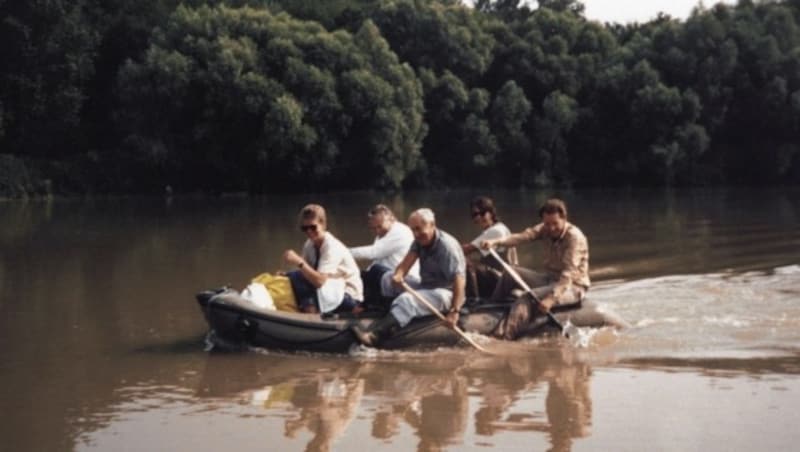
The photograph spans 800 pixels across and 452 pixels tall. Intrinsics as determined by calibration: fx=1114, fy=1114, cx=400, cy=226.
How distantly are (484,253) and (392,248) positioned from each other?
88cm

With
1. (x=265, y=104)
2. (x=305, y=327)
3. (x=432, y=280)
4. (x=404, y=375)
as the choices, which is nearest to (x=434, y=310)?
(x=432, y=280)

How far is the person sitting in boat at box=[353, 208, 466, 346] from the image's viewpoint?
997 cm

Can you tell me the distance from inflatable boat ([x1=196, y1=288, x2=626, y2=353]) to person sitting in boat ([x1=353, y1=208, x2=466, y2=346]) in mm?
95

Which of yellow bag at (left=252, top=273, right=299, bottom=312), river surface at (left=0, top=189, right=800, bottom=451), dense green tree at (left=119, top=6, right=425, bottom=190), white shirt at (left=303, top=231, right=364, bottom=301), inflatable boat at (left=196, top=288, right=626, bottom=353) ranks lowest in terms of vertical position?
river surface at (left=0, top=189, right=800, bottom=451)

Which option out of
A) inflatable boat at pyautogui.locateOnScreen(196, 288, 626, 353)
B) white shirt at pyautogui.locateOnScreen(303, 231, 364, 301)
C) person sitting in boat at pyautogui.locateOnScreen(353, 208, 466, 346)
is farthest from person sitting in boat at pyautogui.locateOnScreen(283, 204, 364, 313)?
person sitting in boat at pyautogui.locateOnScreen(353, 208, 466, 346)

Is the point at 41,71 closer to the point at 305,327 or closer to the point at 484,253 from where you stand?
the point at 484,253

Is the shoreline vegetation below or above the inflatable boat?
above

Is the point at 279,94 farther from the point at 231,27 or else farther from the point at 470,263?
the point at 470,263

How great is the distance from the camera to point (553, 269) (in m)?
10.8

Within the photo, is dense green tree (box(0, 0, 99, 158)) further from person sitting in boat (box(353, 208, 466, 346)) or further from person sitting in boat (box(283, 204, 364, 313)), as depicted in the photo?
person sitting in boat (box(353, 208, 466, 346))

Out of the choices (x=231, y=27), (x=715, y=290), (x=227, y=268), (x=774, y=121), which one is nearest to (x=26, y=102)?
(x=231, y=27)

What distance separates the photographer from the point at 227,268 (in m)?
16.4

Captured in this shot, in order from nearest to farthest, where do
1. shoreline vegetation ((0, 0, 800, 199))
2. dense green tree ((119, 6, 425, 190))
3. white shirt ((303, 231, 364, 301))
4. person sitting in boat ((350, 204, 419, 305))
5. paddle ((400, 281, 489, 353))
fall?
paddle ((400, 281, 489, 353)) < white shirt ((303, 231, 364, 301)) < person sitting in boat ((350, 204, 419, 305)) < dense green tree ((119, 6, 425, 190)) < shoreline vegetation ((0, 0, 800, 199))

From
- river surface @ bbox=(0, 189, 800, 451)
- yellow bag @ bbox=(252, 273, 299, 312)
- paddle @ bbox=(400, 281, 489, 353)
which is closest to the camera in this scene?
river surface @ bbox=(0, 189, 800, 451)
